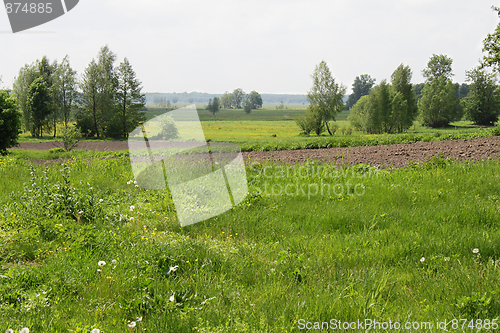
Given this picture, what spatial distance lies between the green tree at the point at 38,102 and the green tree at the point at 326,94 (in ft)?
113

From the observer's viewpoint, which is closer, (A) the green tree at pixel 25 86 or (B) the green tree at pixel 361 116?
(A) the green tree at pixel 25 86

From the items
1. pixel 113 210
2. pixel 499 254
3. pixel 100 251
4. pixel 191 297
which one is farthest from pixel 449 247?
pixel 113 210

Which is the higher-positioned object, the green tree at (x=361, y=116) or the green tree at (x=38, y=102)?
the green tree at (x=38, y=102)

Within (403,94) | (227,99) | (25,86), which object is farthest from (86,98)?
(403,94)

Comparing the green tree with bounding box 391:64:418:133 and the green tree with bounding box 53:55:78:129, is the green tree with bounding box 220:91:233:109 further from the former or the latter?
the green tree with bounding box 391:64:418:133

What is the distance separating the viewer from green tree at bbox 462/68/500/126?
62.7m

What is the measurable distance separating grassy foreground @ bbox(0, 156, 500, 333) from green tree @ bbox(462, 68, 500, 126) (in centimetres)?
7206

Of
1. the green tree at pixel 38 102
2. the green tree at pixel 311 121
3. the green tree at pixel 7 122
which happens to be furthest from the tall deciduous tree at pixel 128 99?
the green tree at pixel 311 121

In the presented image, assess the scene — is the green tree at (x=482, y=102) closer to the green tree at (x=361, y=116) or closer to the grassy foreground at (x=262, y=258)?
the green tree at (x=361, y=116)

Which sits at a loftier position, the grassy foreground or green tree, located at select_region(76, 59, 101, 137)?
green tree, located at select_region(76, 59, 101, 137)

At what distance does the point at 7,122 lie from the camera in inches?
693

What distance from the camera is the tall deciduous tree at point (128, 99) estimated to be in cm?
3412

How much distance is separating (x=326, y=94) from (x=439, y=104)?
29.6 meters

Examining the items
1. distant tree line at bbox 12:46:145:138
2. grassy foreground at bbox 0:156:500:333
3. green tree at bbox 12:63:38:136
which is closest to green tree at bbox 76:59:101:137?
distant tree line at bbox 12:46:145:138
